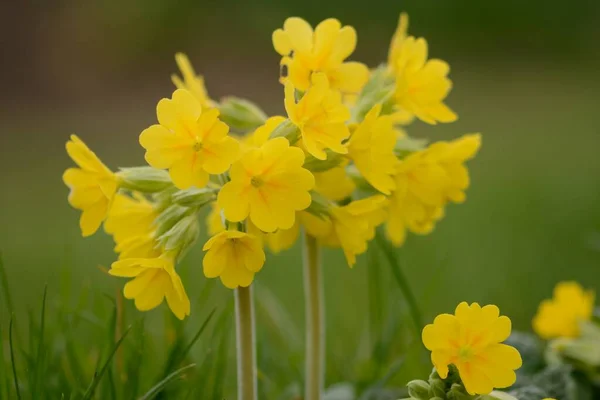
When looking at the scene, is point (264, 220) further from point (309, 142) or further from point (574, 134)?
point (574, 134)

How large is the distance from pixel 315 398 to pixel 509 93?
15.3 ft

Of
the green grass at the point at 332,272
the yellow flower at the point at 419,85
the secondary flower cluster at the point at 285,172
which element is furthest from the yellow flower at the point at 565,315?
the yellow flower at the point at 419,85

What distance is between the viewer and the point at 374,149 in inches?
45.0

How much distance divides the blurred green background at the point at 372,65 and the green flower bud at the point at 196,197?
2.07ft

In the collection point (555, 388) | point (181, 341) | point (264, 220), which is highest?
point (264, 220)

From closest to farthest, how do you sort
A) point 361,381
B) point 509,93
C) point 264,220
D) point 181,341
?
point 264,220, point 181,341, point 361,381, point 509,93

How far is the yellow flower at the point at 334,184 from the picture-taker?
1216 millimetres

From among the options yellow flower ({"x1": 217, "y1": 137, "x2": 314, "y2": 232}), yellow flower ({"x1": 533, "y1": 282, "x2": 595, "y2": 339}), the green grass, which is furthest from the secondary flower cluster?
yellow flower ({"x1": 533, "y1": 282, "x2": 595, "y2": 339})

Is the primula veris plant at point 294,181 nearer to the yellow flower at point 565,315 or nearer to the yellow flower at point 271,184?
the yellow flower at point 271,184

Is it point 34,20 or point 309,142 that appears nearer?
point 309,142

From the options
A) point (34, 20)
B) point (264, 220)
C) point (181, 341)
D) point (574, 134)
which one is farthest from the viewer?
point (34, 20)

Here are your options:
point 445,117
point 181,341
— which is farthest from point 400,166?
point 181,341

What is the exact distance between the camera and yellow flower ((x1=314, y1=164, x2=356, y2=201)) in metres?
1.22

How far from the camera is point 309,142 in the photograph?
1.06 metres
